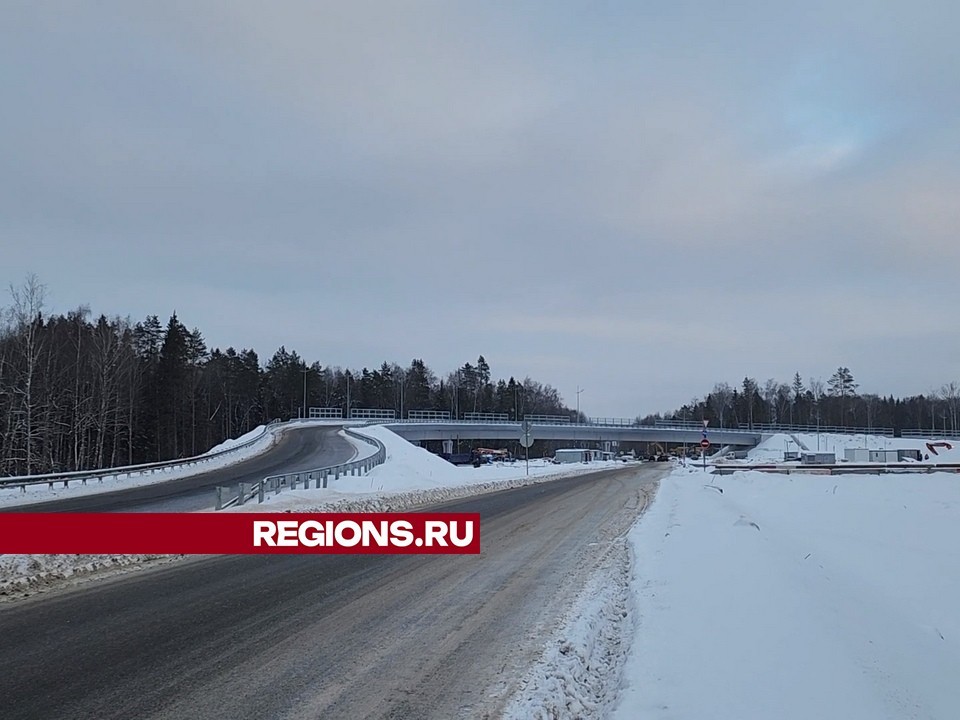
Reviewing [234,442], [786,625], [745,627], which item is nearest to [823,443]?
[234,442]

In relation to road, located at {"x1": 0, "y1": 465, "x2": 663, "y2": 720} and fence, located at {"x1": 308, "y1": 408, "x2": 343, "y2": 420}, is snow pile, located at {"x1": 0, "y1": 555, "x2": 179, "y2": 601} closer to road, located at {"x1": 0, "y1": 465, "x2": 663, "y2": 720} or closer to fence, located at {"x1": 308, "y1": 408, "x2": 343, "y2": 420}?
road, located at {"x1": 0, "y1": 465, "x2": 663, "y2": 720}

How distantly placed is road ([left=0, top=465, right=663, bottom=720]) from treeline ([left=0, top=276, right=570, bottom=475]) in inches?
1634

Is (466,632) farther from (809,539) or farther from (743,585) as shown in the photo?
(809,539)

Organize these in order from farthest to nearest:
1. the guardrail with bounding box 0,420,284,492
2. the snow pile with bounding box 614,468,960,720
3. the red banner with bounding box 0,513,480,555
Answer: the guardrail with bounding box 0,420,284,492 < the red banner with bounding box 0,513,480,555 < the snow pile with bounding box 614,468,960,720

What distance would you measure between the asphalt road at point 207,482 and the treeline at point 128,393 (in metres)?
14.8

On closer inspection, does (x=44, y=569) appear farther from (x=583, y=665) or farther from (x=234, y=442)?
(x=234, y=442)

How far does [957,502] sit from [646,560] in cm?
2833

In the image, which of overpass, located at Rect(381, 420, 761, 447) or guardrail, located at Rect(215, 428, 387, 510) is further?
overpass, located at Rect(381, 420, 761, 447)

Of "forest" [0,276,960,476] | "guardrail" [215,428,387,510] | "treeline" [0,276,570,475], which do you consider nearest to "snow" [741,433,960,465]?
"forest" [0,276,960,476]

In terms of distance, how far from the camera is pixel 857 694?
614 centimetres

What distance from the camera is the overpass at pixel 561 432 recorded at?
3681 inches

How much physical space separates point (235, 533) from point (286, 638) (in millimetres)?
9872

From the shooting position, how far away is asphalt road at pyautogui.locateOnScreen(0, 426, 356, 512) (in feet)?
78.5

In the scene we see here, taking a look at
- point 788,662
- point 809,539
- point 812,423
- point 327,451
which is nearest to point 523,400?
point 812,423
